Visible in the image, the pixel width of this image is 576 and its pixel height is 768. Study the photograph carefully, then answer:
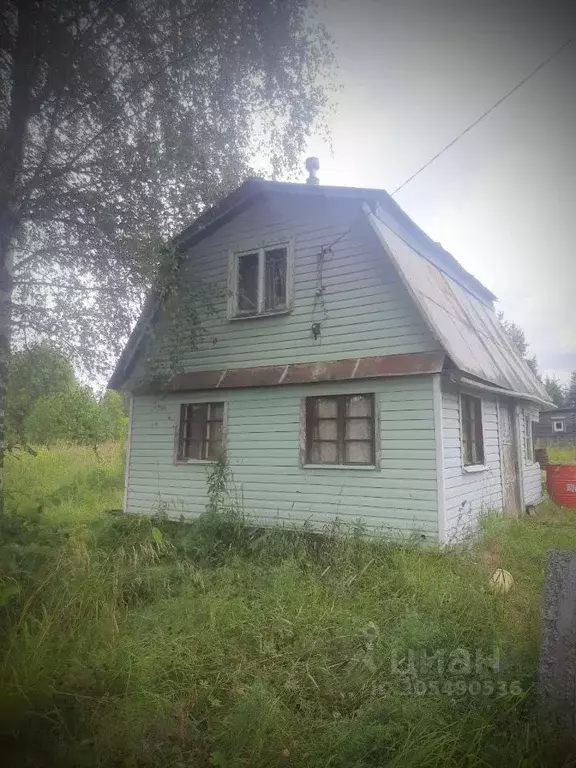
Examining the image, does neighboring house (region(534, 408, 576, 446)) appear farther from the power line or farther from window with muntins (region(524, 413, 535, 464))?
the power line

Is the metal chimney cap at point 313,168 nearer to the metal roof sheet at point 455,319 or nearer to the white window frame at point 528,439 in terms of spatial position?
the metal roof sheet at point 455,319

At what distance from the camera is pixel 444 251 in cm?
1119

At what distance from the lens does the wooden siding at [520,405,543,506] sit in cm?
1191

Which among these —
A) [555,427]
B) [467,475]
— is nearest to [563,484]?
[467,475]

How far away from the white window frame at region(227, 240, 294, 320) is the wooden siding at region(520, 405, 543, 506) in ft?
25.5

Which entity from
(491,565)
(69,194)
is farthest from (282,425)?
(69,194)

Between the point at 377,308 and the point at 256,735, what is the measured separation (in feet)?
20.9

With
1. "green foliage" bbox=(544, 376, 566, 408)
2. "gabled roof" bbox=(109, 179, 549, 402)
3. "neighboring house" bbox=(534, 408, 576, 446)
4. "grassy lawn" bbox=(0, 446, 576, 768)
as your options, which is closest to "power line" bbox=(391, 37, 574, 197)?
"gabled roof" bbox=(109, 179, 549, 402)

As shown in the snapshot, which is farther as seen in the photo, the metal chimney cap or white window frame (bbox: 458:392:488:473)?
the metal chimney cap

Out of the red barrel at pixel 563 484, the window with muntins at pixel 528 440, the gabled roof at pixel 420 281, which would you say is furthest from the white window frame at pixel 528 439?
the gabled roof at pixel 420 281

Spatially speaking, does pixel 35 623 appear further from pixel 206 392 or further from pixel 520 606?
pixel 206 392

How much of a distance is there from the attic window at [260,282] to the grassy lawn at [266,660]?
16.1 ft

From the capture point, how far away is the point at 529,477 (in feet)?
40.9

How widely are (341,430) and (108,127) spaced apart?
6.51 meters
